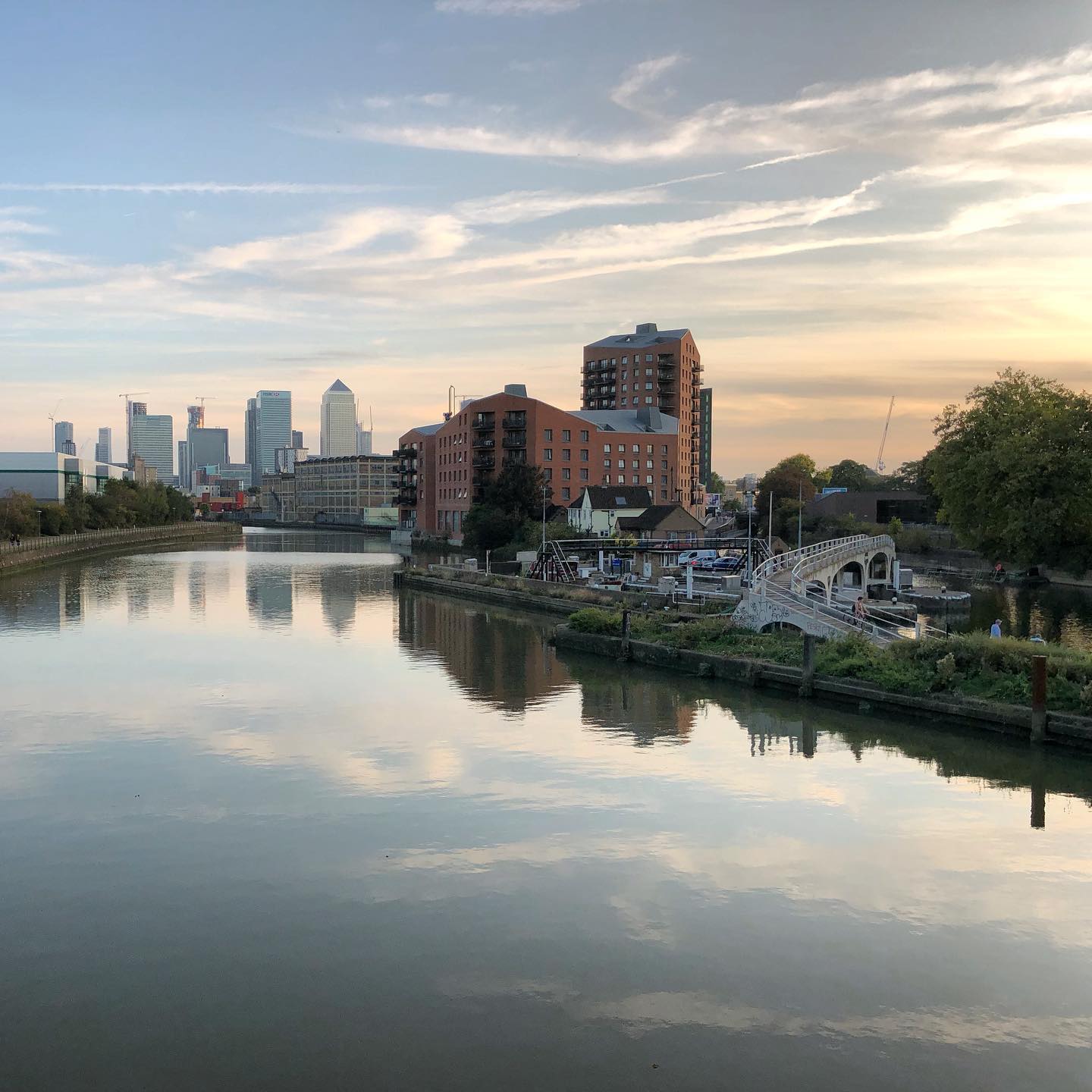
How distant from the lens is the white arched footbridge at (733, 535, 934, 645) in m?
35.1

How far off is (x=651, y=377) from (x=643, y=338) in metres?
8.46

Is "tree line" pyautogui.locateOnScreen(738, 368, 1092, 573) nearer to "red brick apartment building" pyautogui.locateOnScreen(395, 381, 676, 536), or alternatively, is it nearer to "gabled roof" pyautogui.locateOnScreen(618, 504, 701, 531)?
"gabled roof" pyautogui.locateOnScreen(618, 504, 701, 531)

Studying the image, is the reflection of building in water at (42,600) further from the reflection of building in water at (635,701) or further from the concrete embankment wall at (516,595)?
the reflection of building in water at (635,701)

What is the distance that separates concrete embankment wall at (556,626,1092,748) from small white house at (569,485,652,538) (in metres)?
49.1

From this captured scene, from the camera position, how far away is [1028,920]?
1529cm

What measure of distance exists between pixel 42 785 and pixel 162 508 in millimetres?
137830

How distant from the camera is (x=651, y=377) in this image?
148 m

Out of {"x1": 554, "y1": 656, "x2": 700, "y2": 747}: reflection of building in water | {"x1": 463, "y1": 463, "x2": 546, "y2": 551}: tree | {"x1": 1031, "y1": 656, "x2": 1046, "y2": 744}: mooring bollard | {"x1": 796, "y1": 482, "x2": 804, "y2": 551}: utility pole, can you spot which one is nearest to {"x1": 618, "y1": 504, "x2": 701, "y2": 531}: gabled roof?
{"x1": 796, "y1": 482, "x2": 804, "y2": 551}: utility pole

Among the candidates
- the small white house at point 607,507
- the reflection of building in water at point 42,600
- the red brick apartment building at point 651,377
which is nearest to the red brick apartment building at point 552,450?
the small white house at point 607,507

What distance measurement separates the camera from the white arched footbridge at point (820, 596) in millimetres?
35125

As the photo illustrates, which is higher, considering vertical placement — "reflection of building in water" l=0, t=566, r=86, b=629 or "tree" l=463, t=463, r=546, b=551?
"tree" l=463, t=463, r=546, b=551

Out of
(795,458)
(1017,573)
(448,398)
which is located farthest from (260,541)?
(1017,573)

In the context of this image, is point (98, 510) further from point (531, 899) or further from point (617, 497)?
point (531, 899)

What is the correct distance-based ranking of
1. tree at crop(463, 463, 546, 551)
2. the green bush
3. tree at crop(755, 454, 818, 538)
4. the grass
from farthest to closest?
tree at crop(755, 454, 818, 538)
tree at crop(463, 463, 546, 551)
the green bush
the grass
